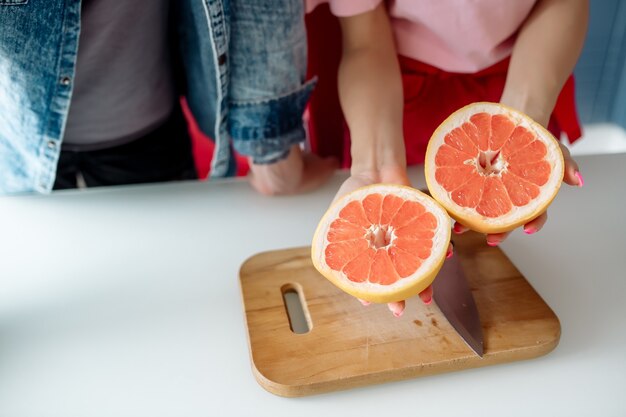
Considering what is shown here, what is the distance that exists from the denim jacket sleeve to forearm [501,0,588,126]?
293 mm

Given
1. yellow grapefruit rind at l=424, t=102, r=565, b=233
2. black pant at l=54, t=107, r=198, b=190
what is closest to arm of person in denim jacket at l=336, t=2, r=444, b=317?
yellow grapefruit rind at l=424, t=102, r=565, b=233

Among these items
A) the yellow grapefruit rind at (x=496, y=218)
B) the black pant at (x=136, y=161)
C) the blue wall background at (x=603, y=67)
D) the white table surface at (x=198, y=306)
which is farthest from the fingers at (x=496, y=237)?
the blue wall background at (x=603, y=67)

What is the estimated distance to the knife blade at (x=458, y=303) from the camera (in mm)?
713

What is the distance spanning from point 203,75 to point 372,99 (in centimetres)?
25

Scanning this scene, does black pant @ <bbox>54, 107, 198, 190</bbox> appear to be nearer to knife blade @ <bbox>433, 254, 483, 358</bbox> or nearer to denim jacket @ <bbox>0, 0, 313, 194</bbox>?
denim jacket @ <bbox>0, 0, 313, 194</bbox>

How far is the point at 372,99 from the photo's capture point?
2.83ft

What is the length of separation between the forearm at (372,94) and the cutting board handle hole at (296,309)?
18cm

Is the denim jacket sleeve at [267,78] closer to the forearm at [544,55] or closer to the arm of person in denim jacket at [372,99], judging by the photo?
the arm of person in denim jacket at [372,99]

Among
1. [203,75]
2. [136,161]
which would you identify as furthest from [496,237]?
[136,161]

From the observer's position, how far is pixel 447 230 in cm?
66

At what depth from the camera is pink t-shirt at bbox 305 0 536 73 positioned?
864mm

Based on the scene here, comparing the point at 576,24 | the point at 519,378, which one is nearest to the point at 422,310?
the point at 519,378

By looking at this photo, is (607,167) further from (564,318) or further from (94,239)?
(94,239)

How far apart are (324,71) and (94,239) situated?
50cm
